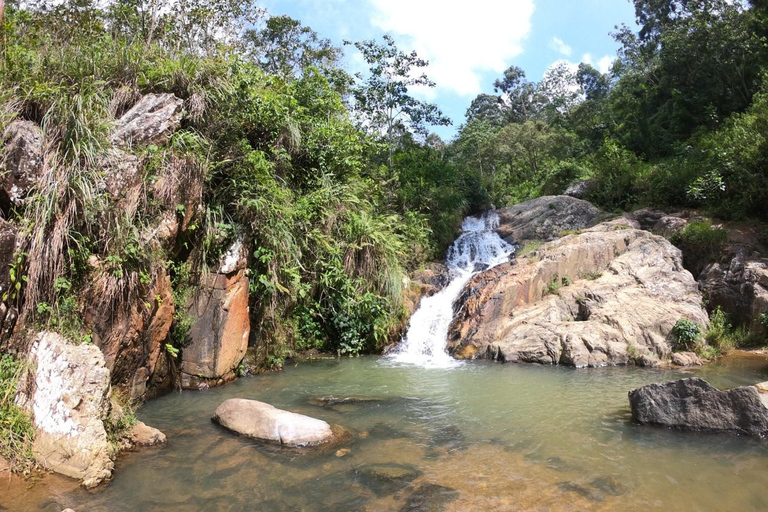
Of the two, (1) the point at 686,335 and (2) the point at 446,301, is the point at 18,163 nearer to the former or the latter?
(2) the point at 446,301

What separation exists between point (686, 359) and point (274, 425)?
8691mm

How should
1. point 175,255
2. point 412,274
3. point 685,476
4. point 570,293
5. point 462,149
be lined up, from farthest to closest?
point 462,149, point 412,274, point 570,293, point 175,255, point 685,476

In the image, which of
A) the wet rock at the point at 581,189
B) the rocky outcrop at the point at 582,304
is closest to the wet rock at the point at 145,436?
→ the rocky outcrop at the point at 582,304

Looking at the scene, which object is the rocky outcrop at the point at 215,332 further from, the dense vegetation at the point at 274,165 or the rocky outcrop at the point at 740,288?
the rocky outcrop at the point at 740,288

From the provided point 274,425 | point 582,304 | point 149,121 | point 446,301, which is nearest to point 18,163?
point 149,121

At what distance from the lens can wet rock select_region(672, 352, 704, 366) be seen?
33.9ft

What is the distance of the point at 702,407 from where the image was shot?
20.6 feet

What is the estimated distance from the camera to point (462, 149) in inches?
1417

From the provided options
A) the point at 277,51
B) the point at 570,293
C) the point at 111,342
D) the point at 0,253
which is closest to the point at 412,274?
the point at 570,293

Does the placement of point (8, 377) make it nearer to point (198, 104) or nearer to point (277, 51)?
point (198, 104)

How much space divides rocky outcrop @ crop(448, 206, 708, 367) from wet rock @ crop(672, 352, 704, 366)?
244 mm

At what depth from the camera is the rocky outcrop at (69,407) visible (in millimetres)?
4801

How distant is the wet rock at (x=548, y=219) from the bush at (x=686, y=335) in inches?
304

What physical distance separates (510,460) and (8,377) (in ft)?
17.5
